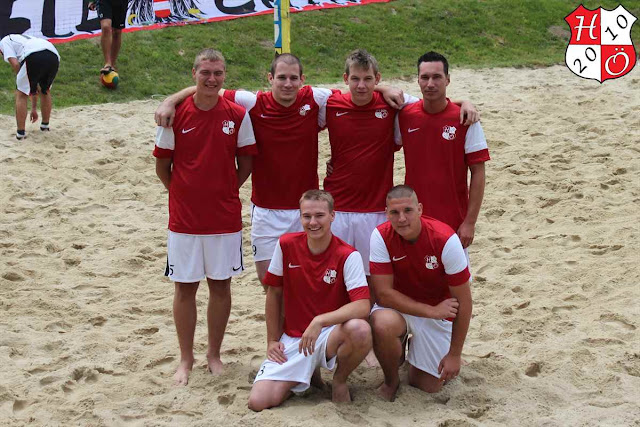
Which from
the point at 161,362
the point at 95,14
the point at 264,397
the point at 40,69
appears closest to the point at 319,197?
the point at 264,397

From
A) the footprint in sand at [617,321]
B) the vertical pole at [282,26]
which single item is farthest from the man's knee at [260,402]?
the vertical pole at [282,26]

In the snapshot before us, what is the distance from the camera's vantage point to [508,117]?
9781mm

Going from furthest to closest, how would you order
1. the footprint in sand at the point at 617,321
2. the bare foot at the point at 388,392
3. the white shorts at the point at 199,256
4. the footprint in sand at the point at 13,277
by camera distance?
1. the footprint in sand at the point at 13,277
2. the footprint in sand at the point at 617,321
3. the white shorts at the point at 199,256
4. the bare foot at the point at 388,392

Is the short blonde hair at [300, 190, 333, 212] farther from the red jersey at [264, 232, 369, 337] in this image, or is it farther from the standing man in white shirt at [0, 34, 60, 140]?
the standing man in white shirt at [0, 34, 60, 140]

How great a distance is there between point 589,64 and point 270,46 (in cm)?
457

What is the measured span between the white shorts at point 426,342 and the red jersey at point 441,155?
2.07ft

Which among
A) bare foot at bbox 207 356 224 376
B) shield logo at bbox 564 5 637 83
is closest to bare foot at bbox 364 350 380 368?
bare foot at bbox 207 356 224 376

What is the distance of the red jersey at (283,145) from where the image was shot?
4.92 m

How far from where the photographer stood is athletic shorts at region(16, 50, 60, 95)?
28.6 ft

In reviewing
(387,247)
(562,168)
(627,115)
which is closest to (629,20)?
(627,115)

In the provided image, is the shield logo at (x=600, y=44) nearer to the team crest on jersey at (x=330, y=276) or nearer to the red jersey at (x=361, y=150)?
the red jersey at (x=361, y=150)

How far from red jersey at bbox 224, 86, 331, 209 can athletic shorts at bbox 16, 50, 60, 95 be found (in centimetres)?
447

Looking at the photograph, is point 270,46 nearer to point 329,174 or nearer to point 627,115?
point 627,115

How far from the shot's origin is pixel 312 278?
14.6 ft
